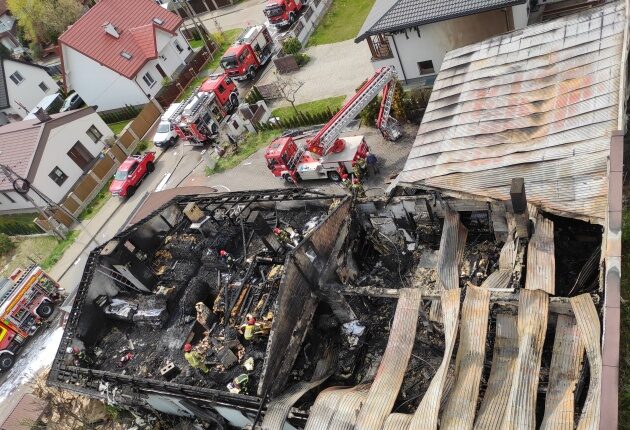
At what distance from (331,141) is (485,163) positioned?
11844 millimetres

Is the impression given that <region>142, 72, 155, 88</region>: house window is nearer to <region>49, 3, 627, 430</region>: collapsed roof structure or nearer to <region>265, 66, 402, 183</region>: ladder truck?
<region>265, 66, 402, 183</region>: ladder truck

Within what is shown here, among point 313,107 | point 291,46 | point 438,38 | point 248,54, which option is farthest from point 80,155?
point 438,38

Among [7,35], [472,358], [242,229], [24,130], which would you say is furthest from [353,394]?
[7,35]

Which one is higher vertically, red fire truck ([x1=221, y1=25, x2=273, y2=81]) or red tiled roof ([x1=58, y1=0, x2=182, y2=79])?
red tiled roof ([x1=58, y1=0, x2=182, y2=79])

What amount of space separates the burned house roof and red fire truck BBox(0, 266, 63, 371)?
1139 cm

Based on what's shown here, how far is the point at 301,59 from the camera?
4222cm


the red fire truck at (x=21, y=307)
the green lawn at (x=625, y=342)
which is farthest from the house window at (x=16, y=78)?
the green lawn at (x=625, y=342)

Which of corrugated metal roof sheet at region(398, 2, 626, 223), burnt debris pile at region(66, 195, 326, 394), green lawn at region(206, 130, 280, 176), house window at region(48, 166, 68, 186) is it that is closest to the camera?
corrugated metal roof sheet at region(398, 2, 626, 223)

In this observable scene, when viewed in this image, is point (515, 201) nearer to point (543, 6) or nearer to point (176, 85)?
point (543, 6)

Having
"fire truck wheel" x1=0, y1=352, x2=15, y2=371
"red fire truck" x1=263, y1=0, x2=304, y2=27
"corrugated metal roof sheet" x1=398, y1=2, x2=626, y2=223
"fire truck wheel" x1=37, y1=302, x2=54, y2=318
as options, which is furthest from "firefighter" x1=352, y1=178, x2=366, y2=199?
"red fire truck" x1=263, y1=0, x2=304, y2=27

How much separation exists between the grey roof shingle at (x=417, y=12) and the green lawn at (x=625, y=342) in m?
14.3

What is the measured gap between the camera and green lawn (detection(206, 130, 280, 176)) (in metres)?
35.9

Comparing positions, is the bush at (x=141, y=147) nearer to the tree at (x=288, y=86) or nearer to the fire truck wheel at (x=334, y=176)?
the tree at (x=288, y=86)

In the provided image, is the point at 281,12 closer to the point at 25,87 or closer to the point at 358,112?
the point at 358,112
